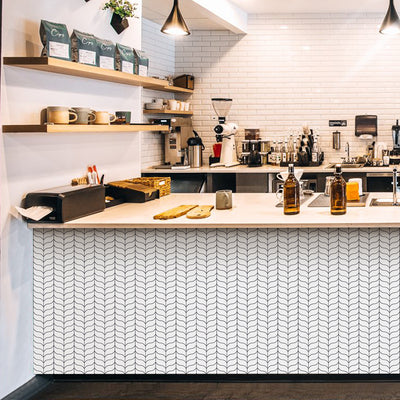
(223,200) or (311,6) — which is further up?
(311,6)

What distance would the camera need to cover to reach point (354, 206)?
12.0 feet

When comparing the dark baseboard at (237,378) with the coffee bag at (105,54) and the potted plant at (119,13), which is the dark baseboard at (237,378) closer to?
the coffee bag at (105,54)

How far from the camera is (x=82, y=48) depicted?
3348 millimetres

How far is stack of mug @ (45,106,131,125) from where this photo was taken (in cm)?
318

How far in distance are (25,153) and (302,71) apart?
4409 mm

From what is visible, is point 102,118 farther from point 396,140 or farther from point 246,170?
point 396,140

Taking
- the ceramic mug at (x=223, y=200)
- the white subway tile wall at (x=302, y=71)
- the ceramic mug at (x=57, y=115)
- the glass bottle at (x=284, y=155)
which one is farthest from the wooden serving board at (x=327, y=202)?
the white subway tile wall at (x=302, y=71)

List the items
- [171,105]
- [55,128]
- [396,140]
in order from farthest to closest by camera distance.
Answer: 1. [396,140]
2. [171,105]
3. [55,128]

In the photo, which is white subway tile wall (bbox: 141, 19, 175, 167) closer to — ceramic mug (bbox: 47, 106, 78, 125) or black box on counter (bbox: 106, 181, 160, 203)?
black box on counter (bbox: 106, 181, 160, 203)

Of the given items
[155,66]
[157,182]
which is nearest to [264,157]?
[155,66]

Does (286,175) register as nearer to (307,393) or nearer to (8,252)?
(307,393)

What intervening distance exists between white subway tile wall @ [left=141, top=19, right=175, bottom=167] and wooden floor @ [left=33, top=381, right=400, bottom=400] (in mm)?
3212

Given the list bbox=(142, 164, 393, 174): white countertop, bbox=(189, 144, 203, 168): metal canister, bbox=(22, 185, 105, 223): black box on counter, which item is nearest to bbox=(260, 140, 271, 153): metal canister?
bbox=(142, 164, 393, 174): white countertop

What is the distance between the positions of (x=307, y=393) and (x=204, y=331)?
0.63m
